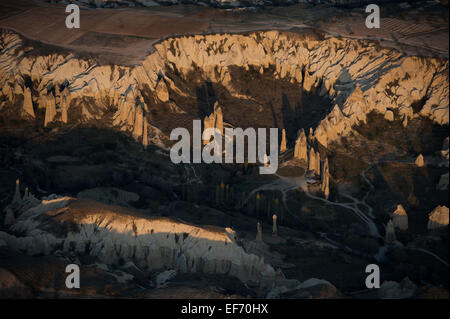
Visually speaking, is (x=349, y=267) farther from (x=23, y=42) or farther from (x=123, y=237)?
(x=23, y=42)

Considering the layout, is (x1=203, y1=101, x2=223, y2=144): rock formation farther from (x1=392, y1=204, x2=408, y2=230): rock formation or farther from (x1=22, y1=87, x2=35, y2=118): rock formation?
(x1=392, y1=204, x2=408, y2=230): rock formation

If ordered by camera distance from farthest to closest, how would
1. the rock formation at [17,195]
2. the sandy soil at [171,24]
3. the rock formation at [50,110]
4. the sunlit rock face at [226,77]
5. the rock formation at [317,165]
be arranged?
the sandy soil at [171,24] < the rock formation at [50,110] < the sunlit rock face at [226,77] < the rock formation at [317,165] < the rock formation at [17,195]

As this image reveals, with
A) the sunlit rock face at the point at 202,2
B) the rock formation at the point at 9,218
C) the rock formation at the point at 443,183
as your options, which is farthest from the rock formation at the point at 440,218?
the sunlit rock face at the point at 202,2

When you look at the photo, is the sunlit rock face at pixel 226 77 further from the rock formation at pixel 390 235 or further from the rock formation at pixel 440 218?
the rock formation at pixel 440 218

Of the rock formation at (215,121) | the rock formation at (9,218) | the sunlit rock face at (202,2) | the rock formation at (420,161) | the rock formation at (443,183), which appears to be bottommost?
the rock formation at (9,218)
